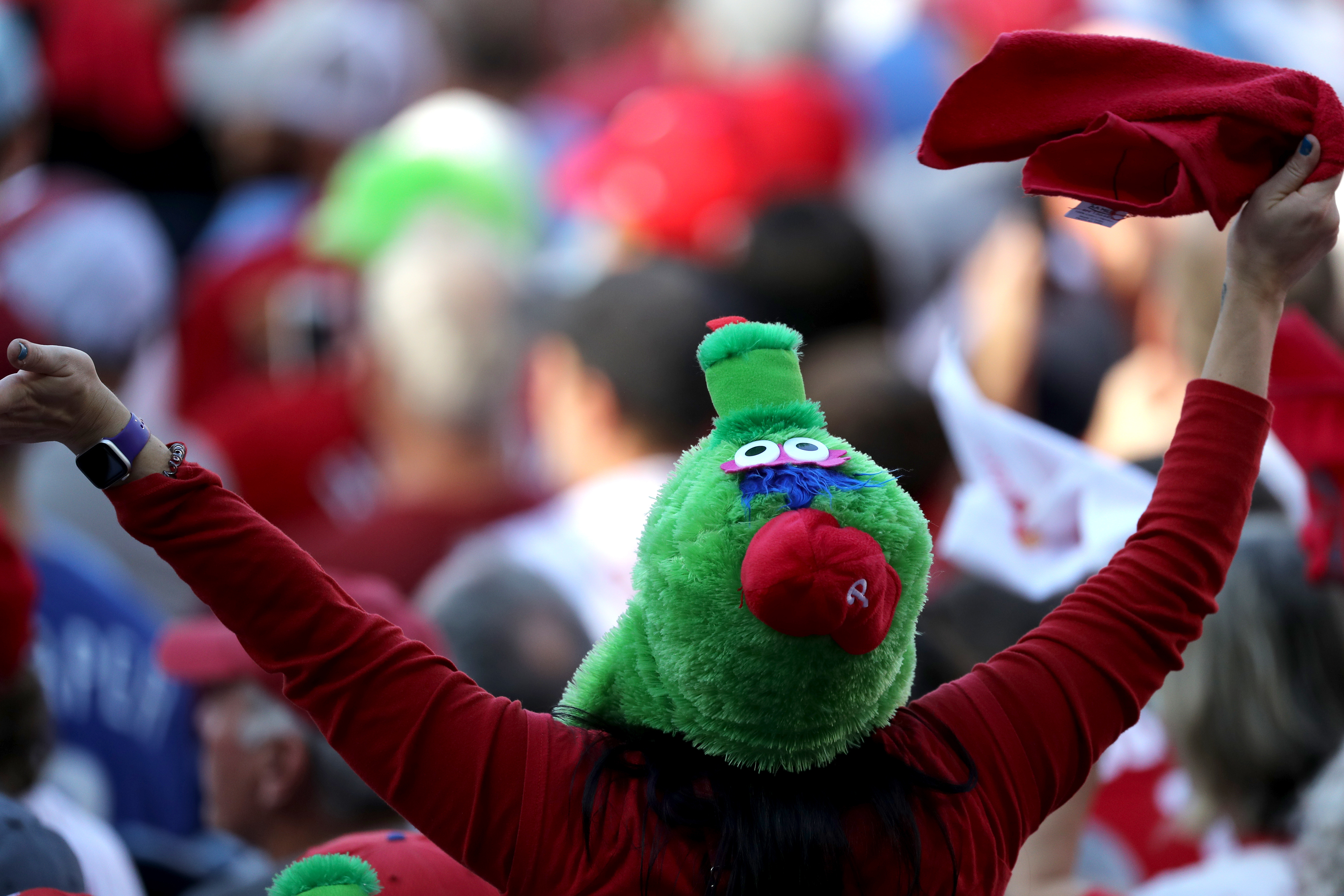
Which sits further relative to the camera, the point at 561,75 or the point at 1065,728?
the point at 561,75

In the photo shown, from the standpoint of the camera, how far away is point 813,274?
357 centimetres

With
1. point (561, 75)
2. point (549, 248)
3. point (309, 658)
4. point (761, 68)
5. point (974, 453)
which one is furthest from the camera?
point (561, 75)

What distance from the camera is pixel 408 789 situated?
3.68ft

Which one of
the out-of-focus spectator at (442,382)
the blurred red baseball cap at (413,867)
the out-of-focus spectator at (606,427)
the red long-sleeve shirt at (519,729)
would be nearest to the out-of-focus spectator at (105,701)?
the out-of-focus spectator at (606,427)

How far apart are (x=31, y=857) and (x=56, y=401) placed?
606 millimetres

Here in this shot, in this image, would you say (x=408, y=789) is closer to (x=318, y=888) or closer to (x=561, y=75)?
(x=318, y=888)

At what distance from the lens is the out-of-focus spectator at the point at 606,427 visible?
2.61m

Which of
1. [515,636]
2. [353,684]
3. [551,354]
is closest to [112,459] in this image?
[353,684]

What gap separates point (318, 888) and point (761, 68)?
14.6ft

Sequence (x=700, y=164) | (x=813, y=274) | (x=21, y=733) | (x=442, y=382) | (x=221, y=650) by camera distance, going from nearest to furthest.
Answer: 1. (x=21, y=733)
2. (x=221, y=650)
3. (x=442, y=382)
4. (x=813, y=274)
5. (x=700, y=164)

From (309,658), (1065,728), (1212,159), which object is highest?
(1212,159)

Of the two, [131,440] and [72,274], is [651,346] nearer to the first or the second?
[72,274]

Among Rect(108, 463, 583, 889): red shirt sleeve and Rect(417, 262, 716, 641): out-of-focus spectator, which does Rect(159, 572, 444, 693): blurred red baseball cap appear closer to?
Rect(417, 262, 716, 641): out-of-focus spectator

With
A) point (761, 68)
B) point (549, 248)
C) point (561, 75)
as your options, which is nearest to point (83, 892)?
point (549, 248)
